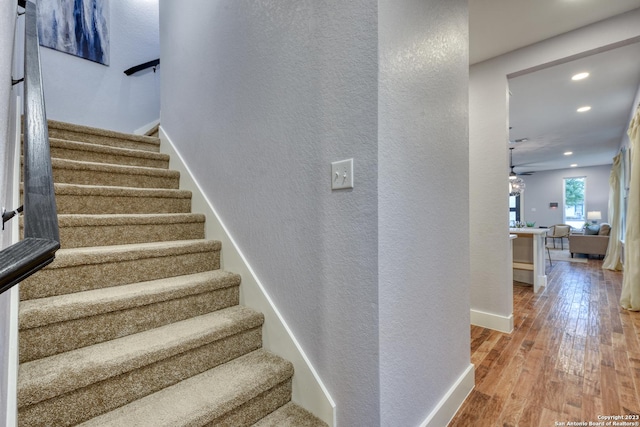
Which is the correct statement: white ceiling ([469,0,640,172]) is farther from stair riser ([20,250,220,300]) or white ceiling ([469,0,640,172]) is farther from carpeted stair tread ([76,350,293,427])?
carpeted stair tread ([76,350,293,427])

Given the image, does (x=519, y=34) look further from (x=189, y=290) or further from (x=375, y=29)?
(x=189, y=290)

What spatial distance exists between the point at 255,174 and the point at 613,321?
3.73 metres

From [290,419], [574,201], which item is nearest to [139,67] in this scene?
[290,419]

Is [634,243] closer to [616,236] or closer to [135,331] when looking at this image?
[616,236]

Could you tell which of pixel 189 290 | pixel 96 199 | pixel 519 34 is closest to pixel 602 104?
pixel 519 34

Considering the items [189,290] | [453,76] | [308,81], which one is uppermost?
[453,76]

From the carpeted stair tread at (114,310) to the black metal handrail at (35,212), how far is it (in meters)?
0.82

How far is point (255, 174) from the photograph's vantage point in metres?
1.75

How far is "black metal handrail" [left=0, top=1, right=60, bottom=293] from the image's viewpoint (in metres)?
0.39

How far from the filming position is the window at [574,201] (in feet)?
33.6

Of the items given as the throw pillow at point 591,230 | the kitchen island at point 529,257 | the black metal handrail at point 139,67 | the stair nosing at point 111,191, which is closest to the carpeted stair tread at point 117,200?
the stair nosing at point 111,191

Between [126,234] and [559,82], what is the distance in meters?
4.90

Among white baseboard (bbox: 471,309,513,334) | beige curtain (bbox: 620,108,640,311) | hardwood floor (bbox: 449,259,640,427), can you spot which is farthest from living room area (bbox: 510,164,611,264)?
white baseboard (bbox: 471,309,513,334)

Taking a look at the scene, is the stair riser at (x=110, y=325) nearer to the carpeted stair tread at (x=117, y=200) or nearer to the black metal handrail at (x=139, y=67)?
the carpeted stair tread at (x=117, y=200)
